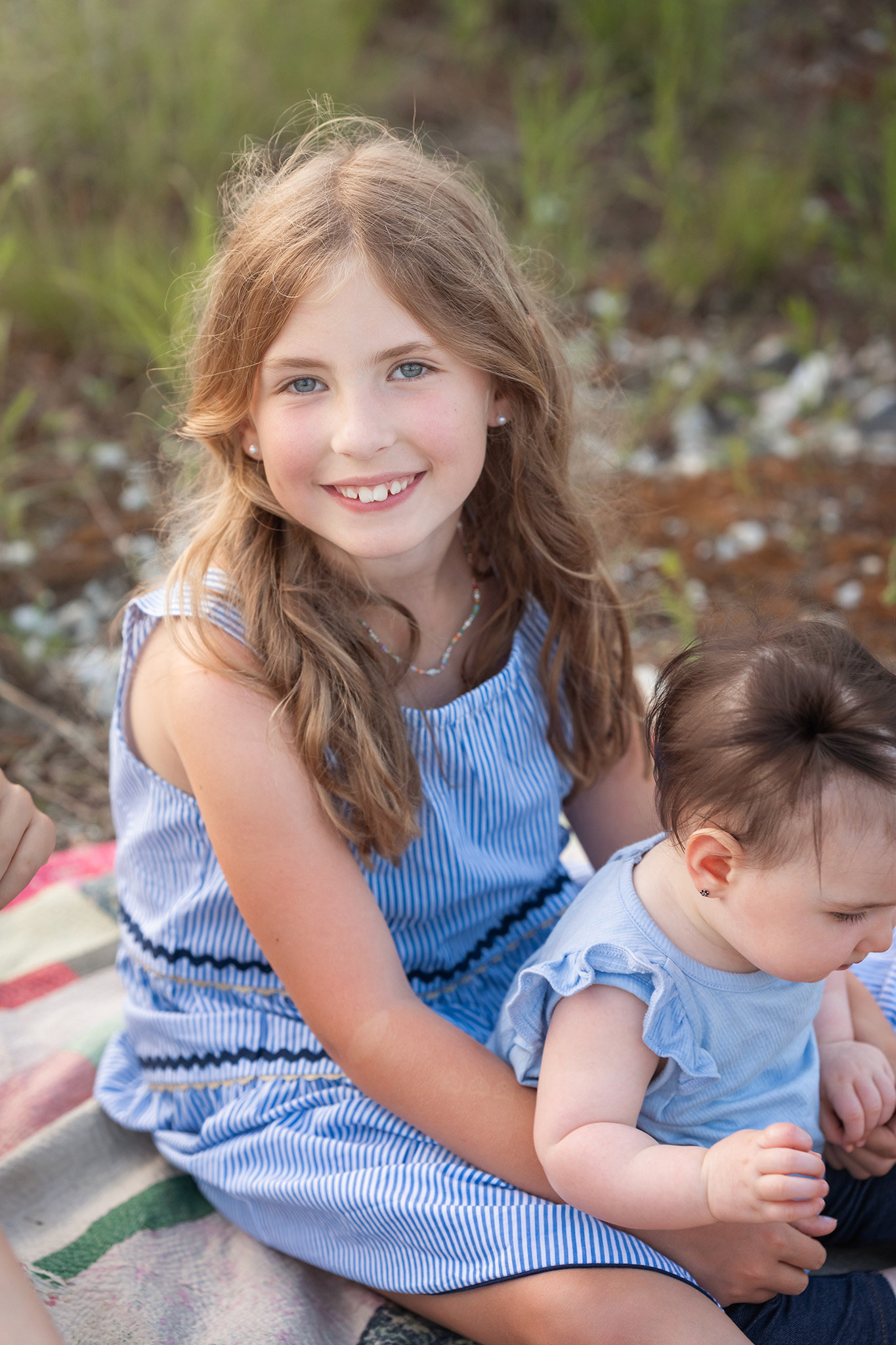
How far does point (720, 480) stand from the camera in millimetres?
3139

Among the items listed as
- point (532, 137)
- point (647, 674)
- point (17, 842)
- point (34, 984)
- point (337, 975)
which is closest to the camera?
point (17, 842)

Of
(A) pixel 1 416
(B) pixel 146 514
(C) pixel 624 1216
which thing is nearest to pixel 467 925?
(C) pixel 624 1216

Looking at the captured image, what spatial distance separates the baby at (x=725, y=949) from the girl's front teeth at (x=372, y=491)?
1.21 feet

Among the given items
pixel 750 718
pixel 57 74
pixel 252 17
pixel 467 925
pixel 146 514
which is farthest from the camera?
pixel 252 17

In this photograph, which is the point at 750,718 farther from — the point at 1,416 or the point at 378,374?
the point at 1,416

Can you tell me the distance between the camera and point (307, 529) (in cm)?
152

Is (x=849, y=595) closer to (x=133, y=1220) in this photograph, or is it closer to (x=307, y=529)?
(x=307, y=529)

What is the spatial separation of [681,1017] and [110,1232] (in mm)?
743

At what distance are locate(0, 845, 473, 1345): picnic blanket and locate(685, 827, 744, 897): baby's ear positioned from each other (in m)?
0.60

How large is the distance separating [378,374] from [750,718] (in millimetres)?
549

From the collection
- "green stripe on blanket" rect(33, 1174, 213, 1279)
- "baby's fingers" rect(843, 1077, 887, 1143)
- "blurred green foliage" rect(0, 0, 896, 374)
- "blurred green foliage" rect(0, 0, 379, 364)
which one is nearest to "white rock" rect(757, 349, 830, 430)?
"blurred green foliage" rect(0, 0, 896, 374)

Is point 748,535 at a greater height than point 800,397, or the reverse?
point 800,397

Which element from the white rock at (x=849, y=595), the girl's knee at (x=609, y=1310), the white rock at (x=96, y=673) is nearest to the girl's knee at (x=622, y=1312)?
the girl's knee at (x=609, y=1310)

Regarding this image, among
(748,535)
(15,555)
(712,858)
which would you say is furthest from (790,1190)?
(15,555)
